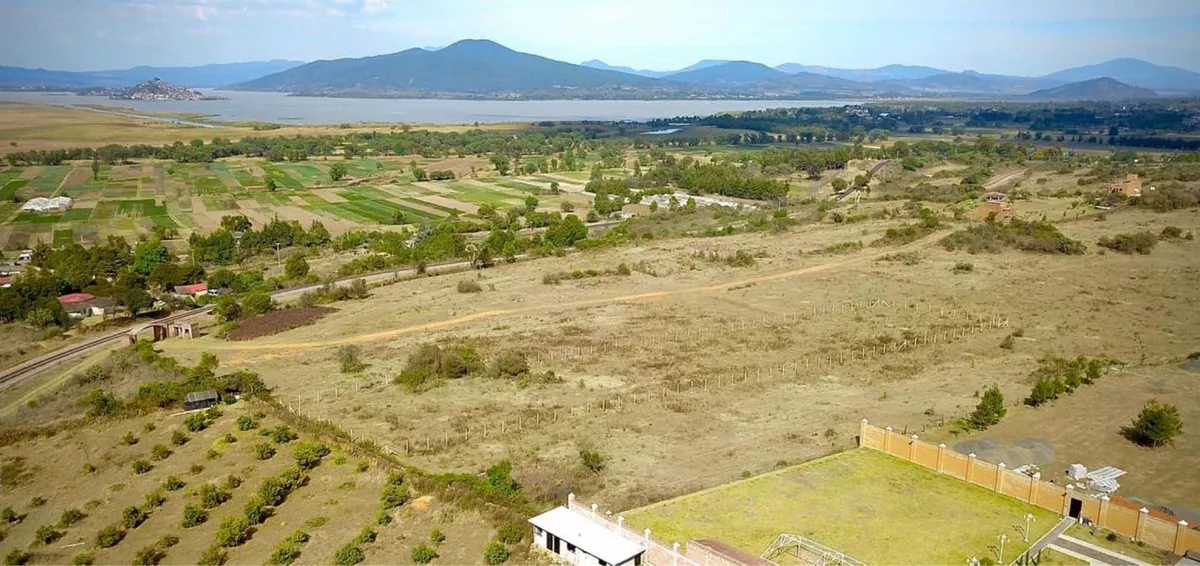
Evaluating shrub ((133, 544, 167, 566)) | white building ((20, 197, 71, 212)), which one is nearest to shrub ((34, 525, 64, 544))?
shrub ((133, 544, 167, 566))

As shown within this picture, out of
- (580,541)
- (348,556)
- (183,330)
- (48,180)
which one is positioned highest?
(48,180)

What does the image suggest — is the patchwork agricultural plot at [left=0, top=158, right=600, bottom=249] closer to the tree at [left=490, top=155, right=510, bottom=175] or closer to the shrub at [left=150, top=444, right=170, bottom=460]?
the tree at [left=490, top=155, right=510, bottom=175]

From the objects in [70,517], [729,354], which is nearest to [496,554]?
[70,517]

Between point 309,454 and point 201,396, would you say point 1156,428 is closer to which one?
point 309,454

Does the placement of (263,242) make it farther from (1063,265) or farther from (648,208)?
(1063,265)

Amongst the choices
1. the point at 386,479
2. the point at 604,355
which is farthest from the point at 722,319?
the point at 386,479

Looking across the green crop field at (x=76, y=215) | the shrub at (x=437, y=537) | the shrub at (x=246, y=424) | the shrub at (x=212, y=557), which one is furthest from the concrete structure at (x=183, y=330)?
the green crop field at (x=76, y=215)

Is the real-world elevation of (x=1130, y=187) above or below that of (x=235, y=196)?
above
